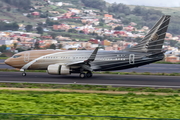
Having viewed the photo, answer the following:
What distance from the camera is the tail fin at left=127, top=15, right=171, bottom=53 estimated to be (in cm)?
3631

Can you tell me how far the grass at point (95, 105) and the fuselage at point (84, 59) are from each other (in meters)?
13.3

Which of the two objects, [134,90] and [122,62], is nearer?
[134,90]

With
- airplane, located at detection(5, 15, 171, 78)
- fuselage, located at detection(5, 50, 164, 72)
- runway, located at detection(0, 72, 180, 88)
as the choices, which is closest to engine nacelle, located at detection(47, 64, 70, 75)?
airplane, located at detection(5, 15, 171, 78)

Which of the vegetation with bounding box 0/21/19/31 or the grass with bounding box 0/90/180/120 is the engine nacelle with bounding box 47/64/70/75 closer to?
the grass with bounding box 0/90/180/120

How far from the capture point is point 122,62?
121 ft

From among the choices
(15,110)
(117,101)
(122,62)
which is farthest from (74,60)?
(15,110)

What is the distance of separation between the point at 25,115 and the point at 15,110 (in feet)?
4.99

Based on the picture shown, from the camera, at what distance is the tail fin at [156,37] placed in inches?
1430

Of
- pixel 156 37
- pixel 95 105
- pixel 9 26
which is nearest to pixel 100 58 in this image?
pixel 156 37

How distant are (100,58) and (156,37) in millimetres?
6509

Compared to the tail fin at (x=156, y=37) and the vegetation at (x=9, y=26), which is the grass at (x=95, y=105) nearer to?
the tail fin at (x=156, y=37)

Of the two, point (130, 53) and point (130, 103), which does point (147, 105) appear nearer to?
point (130, 103)

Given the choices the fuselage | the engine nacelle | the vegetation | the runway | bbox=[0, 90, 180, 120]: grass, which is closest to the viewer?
bbox=[0, 90, 180, 120]: grass

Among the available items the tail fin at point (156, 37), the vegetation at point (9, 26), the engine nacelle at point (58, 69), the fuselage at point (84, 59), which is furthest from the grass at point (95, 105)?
the vegetation at point (9, 26)
